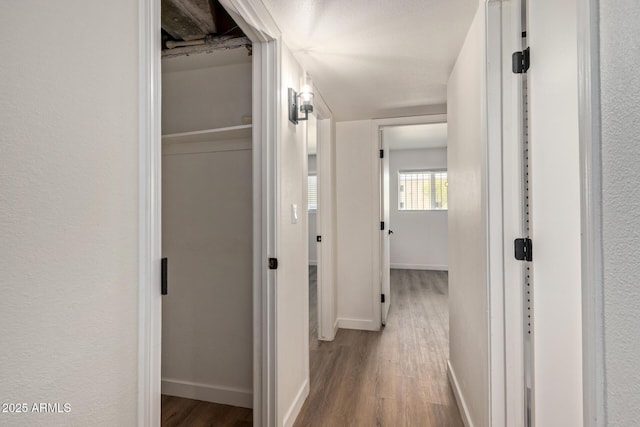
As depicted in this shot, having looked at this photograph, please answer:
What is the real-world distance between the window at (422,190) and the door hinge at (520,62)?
5.37 m

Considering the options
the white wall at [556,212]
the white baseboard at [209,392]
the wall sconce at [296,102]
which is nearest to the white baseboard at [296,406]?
the white baseboard at [209,392]

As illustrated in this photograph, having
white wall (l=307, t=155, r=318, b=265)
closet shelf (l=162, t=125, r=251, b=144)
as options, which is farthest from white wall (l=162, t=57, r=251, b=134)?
white wall (l=307, t=155, r=318, b=265)

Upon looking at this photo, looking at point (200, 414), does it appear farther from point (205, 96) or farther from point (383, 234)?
point (383, 234)

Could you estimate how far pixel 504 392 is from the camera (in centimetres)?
136

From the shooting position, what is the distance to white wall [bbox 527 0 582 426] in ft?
3.65

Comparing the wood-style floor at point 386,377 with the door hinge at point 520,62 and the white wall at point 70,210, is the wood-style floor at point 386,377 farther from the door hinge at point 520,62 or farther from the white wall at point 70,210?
the door hinge at point 520,62

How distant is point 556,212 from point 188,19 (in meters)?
2.04

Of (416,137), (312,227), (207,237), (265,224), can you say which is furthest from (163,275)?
(312,227)

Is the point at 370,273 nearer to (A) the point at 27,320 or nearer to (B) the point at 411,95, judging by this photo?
(B) the point at 411,95

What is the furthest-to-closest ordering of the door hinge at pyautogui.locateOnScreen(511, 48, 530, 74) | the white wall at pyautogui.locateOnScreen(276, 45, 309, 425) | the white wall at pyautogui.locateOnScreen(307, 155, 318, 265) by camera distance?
1. the white wall at pyautogui.locateOnScreen(307, 155, 318, 265)
2. the white wall at pyautogui.locateOnScreen(276, 45, 309, 425)
3. the door hinge at pyautogui.locateOnScreen(511, 48, 530, 74)

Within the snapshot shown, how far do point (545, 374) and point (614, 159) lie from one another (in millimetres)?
1038

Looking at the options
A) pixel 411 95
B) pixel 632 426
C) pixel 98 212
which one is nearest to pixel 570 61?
pixel 632 426

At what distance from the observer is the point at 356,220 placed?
137 inches

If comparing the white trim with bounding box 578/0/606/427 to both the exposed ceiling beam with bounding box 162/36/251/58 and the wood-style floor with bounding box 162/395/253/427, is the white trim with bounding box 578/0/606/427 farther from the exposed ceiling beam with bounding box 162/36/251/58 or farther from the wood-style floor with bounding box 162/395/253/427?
the wood-style floor with bounding box 162/395/253/427
